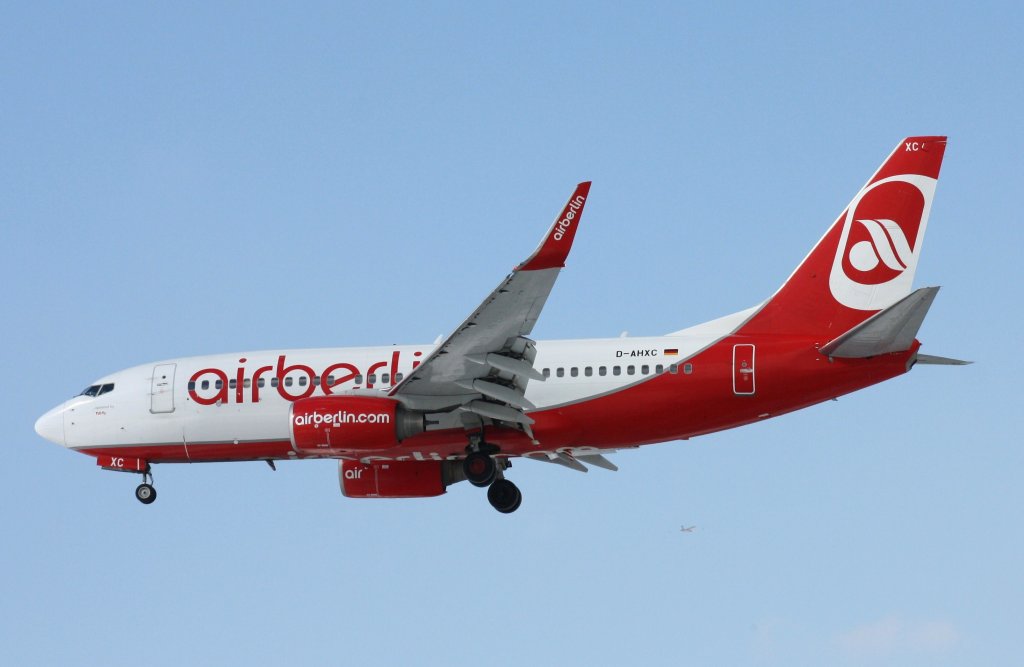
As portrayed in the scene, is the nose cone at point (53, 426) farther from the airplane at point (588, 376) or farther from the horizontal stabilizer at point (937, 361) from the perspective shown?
the horizontal stabilizer at point (937, 361)

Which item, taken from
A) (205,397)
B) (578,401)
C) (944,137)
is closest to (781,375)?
(578,401)

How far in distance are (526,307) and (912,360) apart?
7.95m

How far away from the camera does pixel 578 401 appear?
1282 inches

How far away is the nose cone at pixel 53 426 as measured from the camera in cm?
3659

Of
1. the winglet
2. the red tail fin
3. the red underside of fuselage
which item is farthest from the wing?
the red tail fin

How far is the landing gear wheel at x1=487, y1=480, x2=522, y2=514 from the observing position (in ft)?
117

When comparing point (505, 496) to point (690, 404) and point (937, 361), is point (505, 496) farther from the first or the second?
point (937, 361)

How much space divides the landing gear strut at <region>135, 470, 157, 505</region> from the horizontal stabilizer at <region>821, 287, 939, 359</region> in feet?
53.0

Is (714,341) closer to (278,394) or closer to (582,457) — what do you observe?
(582,457)

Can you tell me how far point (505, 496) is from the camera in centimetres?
3566

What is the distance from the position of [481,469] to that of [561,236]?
7.45 metres

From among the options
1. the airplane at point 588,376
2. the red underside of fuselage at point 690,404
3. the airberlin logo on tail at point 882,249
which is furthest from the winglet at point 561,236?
the airberlin logo on tail at point 882,249

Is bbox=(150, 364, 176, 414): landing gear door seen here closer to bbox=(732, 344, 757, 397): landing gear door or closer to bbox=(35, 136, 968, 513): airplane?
bbox=(35, 136, 968, 513): airplane

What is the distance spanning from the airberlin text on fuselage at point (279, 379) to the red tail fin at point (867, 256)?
836 centimetres
